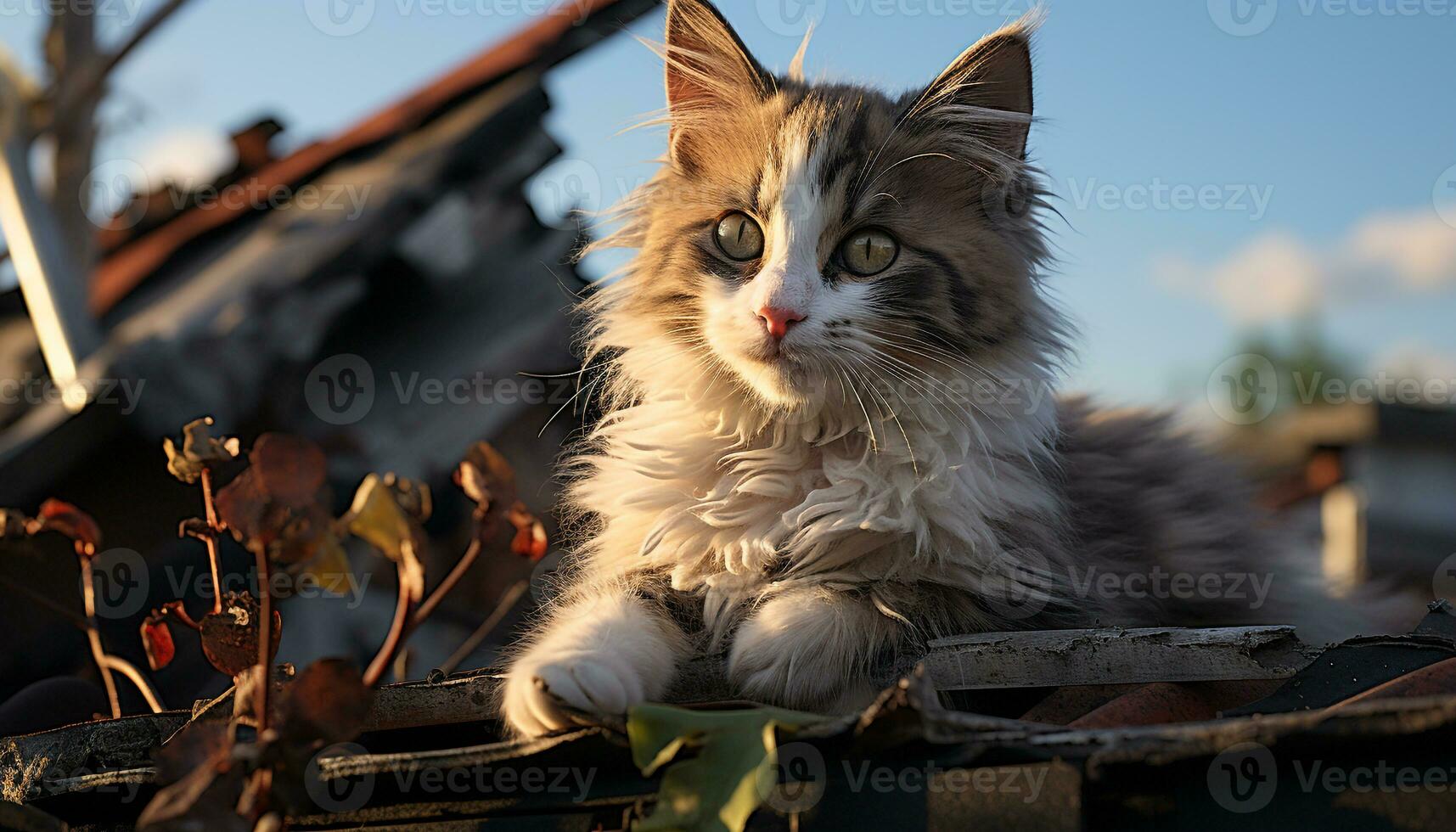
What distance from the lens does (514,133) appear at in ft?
11.4

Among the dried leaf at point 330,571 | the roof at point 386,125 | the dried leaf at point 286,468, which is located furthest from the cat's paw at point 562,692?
the roof at point 386,125

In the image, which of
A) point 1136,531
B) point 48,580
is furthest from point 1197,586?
point 48,580

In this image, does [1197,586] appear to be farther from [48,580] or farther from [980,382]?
[48,580]

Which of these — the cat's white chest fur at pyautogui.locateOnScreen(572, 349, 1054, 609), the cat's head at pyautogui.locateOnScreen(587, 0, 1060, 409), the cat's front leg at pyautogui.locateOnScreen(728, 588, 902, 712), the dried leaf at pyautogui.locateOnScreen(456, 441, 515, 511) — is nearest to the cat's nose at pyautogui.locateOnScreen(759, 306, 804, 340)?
the cat's head at pyautogui.locateOnScreen(587, 0, 1060, 409)

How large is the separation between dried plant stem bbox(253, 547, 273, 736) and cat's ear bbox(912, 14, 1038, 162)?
143 cm

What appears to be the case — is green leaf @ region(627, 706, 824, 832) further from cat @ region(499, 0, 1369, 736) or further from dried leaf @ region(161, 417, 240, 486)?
dried leaf @ region(161, 417, 240, 486)

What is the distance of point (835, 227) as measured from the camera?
1710mm

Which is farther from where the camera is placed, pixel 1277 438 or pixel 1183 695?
pixel 1277 438

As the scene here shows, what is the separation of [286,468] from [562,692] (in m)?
Result: 0.36

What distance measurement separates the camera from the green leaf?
0.84 metres

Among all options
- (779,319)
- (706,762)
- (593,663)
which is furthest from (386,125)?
(706,762)

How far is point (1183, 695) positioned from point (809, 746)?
49 cm

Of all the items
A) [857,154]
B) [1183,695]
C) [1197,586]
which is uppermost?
[857,154]

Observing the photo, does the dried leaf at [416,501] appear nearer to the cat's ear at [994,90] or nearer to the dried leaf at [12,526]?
the dried leaf at [12,526]
